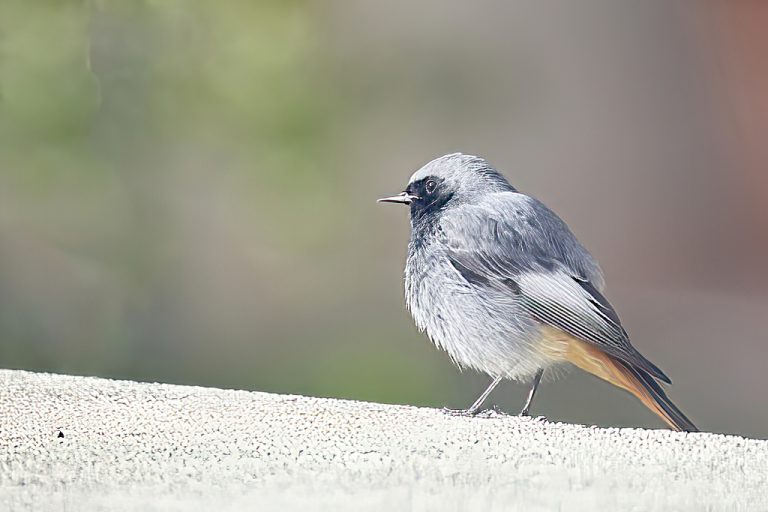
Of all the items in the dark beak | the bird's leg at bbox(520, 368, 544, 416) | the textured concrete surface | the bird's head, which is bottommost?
the textured concrete surface

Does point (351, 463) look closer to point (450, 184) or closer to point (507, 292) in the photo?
point (507, 292)

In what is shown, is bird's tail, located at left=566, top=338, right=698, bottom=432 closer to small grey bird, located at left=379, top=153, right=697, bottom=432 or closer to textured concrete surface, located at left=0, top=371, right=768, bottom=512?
small grey bird, located at left=379, top=153, right=697, bottom=432

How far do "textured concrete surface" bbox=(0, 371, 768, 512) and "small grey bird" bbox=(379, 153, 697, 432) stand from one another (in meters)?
0.16

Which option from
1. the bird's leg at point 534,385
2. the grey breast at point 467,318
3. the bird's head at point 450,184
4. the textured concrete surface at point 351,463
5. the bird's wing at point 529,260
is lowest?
the textured concrete surface at point 351,463

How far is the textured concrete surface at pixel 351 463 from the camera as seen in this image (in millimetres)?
1507

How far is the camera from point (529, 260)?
2.07 meters

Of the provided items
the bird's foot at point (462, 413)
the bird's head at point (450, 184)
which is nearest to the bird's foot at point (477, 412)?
the bird's foot at point (462, 413)

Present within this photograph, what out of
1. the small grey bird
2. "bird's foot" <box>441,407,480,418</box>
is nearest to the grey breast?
the small grey bird

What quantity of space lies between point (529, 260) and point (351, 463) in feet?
1.95

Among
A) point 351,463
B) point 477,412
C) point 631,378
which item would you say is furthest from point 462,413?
point 351,463

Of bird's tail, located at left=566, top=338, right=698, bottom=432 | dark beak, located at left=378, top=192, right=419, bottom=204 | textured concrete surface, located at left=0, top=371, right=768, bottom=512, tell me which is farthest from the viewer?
dark beak, located at left=378, top=192, right=419, bottom=204

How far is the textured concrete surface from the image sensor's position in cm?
151

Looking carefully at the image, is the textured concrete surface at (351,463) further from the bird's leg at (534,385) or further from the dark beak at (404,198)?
the dark beak at (404,198)

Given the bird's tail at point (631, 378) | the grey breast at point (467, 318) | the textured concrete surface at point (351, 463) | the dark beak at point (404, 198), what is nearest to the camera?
the textured concrete surface at point (351, 463)
